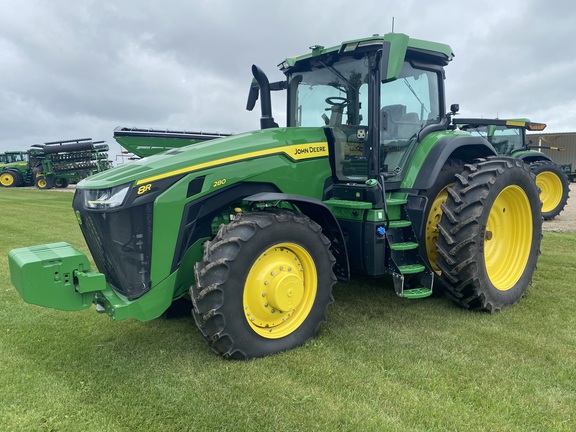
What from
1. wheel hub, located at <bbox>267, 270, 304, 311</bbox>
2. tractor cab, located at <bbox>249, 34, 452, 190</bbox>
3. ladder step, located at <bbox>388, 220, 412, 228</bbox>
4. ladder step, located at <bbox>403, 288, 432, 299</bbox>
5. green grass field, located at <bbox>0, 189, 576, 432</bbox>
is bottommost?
green grass field, located at <bbox>0, 189, 576, 432</bbox>

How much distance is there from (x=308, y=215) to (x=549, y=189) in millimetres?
10027

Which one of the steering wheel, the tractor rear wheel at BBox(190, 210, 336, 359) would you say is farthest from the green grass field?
the steering wheel

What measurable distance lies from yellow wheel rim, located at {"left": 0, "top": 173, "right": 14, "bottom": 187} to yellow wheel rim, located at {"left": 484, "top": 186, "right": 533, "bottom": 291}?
30044 mm

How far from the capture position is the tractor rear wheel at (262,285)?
3.16 metres

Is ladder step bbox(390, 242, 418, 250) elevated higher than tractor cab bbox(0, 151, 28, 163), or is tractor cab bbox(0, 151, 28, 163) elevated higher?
tractor cab bbox(0, 151, 28, 163)

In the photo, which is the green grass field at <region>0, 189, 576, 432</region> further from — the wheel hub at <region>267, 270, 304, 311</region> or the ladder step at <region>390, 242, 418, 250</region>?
the ladder step at <region>390, 242, 418, 250</region>

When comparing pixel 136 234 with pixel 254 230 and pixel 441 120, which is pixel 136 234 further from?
pixel 441 120

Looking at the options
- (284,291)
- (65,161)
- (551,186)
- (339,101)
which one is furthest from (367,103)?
(65,161)

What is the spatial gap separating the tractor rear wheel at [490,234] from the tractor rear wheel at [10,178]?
29831 millimetres

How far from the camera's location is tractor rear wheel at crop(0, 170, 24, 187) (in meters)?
27.8

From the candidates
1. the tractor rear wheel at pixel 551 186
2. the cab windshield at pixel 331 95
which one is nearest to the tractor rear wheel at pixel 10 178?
the tractor rear wheel at pixel 551 186

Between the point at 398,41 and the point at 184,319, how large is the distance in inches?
120

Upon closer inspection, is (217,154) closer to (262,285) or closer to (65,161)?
(262,285)

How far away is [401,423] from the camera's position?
258 cm
